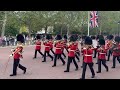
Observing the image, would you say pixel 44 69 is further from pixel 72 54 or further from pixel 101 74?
pixel 101 74

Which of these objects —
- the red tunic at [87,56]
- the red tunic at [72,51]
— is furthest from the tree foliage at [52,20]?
the red tunic at [87,56]

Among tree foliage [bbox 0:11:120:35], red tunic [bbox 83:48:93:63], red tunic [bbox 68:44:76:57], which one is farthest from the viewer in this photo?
tree foliage [bbox 0:11:120:35]

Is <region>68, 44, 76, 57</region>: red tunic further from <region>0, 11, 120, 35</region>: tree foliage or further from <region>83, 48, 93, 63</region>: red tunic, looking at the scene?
<region>0, 11, 120, 35</region>: tree foliage

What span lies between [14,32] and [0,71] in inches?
1106

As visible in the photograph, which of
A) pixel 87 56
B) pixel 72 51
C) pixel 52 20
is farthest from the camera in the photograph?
pixel 52 20

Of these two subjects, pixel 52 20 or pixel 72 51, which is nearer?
pixel 72 51

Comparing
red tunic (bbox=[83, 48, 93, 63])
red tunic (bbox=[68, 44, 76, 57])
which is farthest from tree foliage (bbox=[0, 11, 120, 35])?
red tunic (bbox=[83, 48, 93, 63])

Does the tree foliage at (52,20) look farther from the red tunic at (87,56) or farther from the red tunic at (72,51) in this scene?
the red tunic at (87,56)

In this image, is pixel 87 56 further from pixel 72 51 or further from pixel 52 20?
pixel 52 20

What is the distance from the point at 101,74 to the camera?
1095cm

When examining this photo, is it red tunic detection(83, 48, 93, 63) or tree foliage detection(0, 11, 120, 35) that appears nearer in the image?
red tunic detection(83, 48, 93, 63)

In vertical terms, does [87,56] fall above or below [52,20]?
below

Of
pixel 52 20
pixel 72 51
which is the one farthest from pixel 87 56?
pixel 52 20

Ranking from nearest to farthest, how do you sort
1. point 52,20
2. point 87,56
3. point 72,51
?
point 87,56
point 72,51
point 52,20
